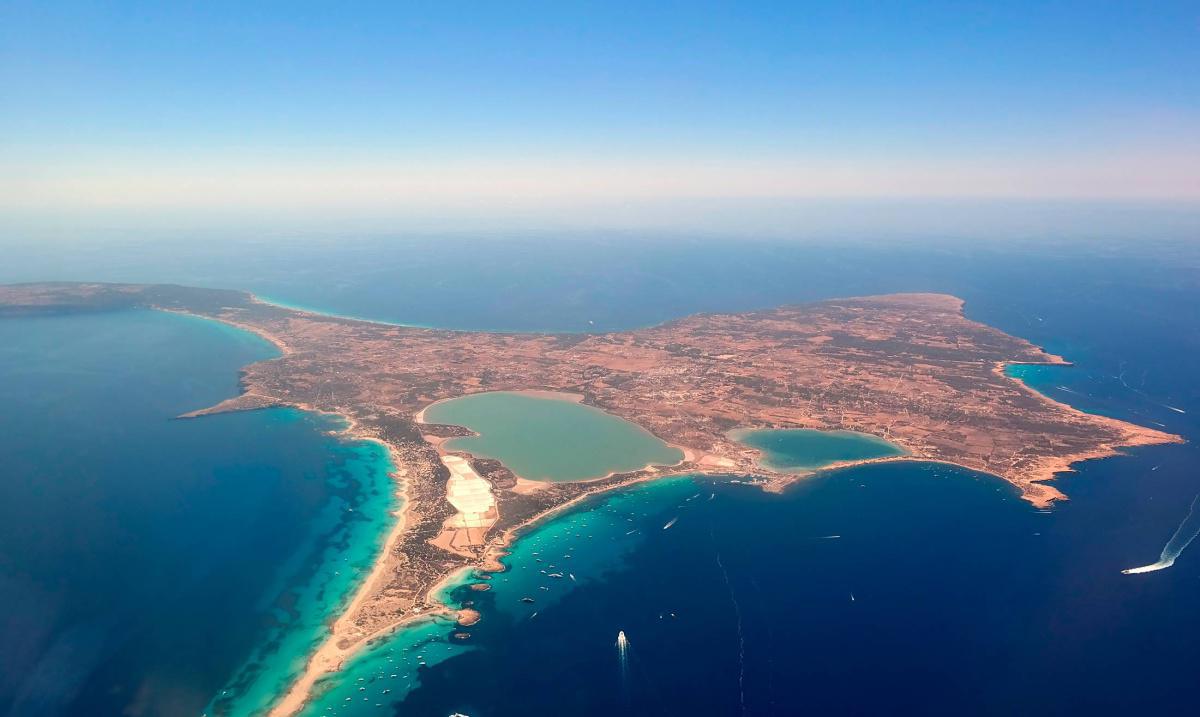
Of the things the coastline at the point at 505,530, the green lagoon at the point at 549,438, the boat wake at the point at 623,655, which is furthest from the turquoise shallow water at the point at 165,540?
the boat wake at the point at 623,655

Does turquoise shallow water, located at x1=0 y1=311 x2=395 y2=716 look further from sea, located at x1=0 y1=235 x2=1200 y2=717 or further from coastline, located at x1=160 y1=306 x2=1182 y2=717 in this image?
coastline, located at x1=160 y1=306 x2=1182 y2=717

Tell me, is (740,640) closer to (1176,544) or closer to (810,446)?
(810,446)

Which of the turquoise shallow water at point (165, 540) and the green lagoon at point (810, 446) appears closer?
the turquoise shallow water at point (165, 540)

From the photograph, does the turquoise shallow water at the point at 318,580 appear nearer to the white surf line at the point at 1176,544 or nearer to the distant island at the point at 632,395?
the distant island at the point at 632,395

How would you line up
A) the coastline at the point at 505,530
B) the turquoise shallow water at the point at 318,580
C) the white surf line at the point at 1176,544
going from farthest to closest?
the white surf line at the point at 1176,544 < the coastline at the point at 505,530 < the turquoise shallow water at the point at 318,580

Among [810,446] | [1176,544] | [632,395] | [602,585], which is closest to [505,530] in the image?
[602,585]

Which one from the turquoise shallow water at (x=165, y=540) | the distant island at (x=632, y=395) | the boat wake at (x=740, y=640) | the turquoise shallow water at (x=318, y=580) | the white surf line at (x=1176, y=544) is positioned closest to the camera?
the boat wake at (x=740, y=640)
